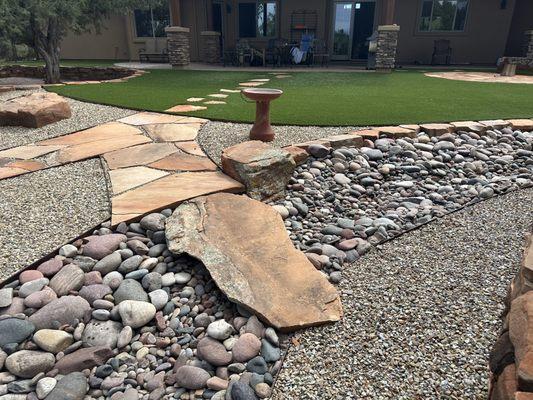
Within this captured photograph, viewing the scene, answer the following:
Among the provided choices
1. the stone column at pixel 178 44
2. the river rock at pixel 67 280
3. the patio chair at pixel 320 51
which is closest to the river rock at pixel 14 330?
the river rock at pixel 67 280

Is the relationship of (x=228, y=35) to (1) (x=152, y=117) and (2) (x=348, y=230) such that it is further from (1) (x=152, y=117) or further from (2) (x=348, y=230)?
(2) (x=348, y=230)

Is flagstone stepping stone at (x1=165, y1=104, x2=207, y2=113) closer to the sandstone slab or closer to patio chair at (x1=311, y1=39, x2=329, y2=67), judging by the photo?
the sandstone slab

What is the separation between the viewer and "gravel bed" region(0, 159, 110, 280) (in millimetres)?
2045

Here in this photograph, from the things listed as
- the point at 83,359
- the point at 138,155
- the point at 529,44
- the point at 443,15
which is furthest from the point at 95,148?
the point at 443,15

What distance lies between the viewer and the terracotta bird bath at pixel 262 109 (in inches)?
137

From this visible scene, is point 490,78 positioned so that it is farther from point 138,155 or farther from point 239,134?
point 138,155

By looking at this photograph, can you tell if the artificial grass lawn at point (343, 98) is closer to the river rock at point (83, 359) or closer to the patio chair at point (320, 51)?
the river rock at point (83, 359)

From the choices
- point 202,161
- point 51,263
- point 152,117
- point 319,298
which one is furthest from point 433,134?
point 51,263

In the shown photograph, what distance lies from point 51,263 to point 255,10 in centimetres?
1267

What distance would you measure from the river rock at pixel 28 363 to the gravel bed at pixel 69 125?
2.80 metres

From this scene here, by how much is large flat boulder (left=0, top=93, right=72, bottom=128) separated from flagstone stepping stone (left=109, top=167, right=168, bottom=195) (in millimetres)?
2032

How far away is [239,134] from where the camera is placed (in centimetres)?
393

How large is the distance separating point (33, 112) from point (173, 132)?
1678 mm

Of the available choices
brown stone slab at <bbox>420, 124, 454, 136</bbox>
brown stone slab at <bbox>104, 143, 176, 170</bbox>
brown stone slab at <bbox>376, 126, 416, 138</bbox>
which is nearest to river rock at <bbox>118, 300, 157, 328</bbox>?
brown stone slab at <bbox>104, 143, 176, 170</bbox>
